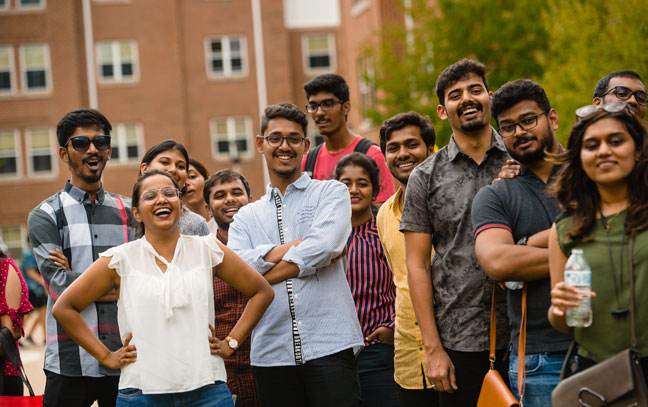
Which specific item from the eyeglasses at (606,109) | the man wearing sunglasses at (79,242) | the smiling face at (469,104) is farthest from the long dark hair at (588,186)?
the man wearing sunglasses at (79,242)

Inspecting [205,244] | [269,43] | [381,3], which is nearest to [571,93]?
[205,244]

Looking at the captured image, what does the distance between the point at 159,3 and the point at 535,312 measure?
34.2 meters

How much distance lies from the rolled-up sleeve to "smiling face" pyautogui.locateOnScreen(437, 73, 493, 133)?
3.08ft

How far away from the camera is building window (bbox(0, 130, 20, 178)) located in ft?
112

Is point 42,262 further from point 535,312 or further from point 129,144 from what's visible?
point 129,144

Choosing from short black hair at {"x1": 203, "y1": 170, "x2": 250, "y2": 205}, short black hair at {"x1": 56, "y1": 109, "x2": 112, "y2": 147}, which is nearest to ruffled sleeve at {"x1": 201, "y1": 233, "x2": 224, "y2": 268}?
short black hair at {"x1": 56, "y1": 109, "x2": 112, "y2": 147}

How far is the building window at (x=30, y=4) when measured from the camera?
114ft

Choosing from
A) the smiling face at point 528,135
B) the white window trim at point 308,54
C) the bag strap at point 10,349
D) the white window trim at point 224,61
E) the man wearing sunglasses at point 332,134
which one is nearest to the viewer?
the smiling face at point 528,135

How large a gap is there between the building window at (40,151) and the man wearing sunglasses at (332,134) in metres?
29.8

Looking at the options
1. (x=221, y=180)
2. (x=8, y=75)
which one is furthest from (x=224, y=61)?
(x=221, y=180)

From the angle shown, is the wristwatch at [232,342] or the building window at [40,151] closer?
the wristwatch at [232,342]

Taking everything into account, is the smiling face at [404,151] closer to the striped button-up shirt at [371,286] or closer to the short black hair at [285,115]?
the striped button-up shirt at [371,286]

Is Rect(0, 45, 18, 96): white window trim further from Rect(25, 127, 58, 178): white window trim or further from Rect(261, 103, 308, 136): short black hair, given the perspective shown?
Rect(261, 103, 308, 136): short black hair

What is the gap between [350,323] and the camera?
4.88m
